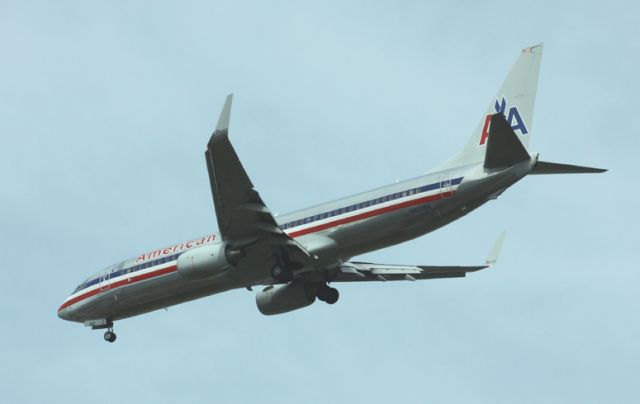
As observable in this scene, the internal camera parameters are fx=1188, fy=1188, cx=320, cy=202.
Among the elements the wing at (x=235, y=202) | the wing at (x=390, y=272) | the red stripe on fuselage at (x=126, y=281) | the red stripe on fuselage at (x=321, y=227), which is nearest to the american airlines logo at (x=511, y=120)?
the red stripe on fuselage at (x=321, y=227)

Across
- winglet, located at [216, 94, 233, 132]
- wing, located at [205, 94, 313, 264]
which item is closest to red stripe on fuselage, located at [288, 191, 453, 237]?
wing, located at [205, 94, 313, 264]

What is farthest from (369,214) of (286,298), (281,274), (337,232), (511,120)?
(286,298)

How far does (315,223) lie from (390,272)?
6.99 meters

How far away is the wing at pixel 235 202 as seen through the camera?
4006cm

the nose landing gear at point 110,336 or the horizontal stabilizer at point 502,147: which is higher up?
the horizontal stabilizer at point 502,147

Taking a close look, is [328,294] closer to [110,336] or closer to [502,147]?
[110,336]

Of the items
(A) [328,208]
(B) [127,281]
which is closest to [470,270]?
(A) [328,208]

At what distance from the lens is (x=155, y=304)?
157ft

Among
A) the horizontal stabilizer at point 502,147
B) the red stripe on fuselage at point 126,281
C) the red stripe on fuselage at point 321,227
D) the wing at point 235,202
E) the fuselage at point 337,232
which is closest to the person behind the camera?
the horizontal stabilizer at point 502,147

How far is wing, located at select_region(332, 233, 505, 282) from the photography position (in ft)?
161

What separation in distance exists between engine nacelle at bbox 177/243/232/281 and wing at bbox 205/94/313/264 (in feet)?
1.95

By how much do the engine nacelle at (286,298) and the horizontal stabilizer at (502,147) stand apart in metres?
11.5

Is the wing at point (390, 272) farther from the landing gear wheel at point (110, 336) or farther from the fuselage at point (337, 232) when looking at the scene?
the landing gear wheel at point (110, 336)

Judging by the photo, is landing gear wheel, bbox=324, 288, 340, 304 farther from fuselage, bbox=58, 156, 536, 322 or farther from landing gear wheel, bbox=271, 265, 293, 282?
landing gear wheel, bbox=271, 265, 293, 282
